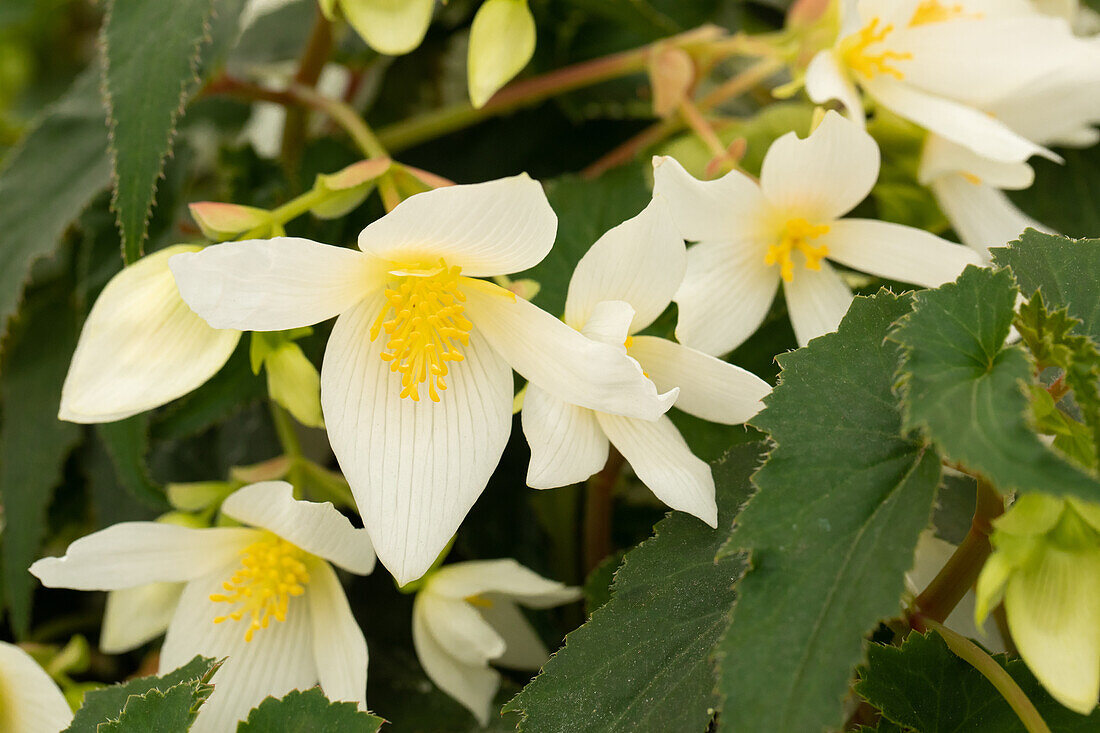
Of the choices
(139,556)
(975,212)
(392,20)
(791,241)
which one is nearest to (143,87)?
(392,20)

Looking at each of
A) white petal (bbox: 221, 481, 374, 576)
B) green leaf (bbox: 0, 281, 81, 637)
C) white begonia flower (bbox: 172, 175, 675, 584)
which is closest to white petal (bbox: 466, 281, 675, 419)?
white begonia flower (bbox: 172, 175, 675, 584)

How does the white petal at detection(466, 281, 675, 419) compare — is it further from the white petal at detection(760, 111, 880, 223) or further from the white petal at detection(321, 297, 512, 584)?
the white petal at detection(760, 111, 880, 223)

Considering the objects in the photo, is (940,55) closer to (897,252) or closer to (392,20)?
(897,252)

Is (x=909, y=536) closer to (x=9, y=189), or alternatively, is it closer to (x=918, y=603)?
(x=918, y=603)

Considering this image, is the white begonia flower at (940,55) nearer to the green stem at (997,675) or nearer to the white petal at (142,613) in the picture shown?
the green stem at (997,675)

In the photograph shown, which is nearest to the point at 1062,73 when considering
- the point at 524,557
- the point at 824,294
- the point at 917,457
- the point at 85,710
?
the point at 824,294
